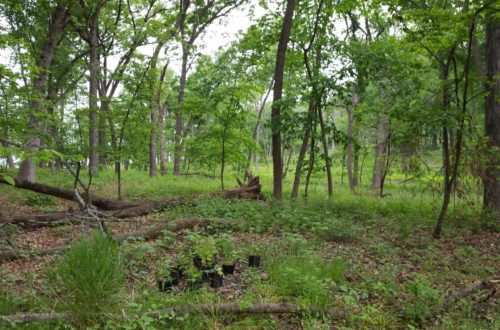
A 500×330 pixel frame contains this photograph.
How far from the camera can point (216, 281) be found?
397 centimetres

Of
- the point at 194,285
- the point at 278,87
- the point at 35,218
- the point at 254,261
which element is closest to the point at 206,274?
the point at 194,285

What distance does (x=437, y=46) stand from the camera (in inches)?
248

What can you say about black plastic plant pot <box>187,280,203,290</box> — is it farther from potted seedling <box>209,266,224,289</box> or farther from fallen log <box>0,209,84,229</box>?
fallen log <box>0,209,84,229</box>

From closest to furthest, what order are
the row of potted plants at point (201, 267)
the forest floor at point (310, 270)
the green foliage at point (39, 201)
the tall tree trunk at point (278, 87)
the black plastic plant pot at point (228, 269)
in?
the forest floor at point (310, 270), the row of potted plants at point (201, 267), the black plastic plant pot at point (228, 269), the green foliage at point (39, 201), the tall tree trunk at point (278, 87)

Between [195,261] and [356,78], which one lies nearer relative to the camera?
[195,261]

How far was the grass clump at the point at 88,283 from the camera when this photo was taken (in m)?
3.04

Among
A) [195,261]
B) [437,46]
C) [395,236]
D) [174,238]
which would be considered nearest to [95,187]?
[174,238]

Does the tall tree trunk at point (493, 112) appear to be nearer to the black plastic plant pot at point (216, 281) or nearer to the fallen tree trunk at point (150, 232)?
the fallen tree trunk at point (150, 232)

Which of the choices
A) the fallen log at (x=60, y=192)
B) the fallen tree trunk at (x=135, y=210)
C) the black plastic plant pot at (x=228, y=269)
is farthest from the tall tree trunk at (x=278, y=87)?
the black plastic plant pot at (x=228, y=269)

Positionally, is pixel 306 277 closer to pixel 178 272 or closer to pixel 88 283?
pixel 178 272

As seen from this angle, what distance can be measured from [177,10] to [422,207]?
49.4ft

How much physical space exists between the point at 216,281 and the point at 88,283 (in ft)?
4.61

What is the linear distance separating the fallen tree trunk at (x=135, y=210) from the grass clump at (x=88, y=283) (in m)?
1.18

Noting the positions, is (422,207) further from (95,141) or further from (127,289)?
(95,141)
